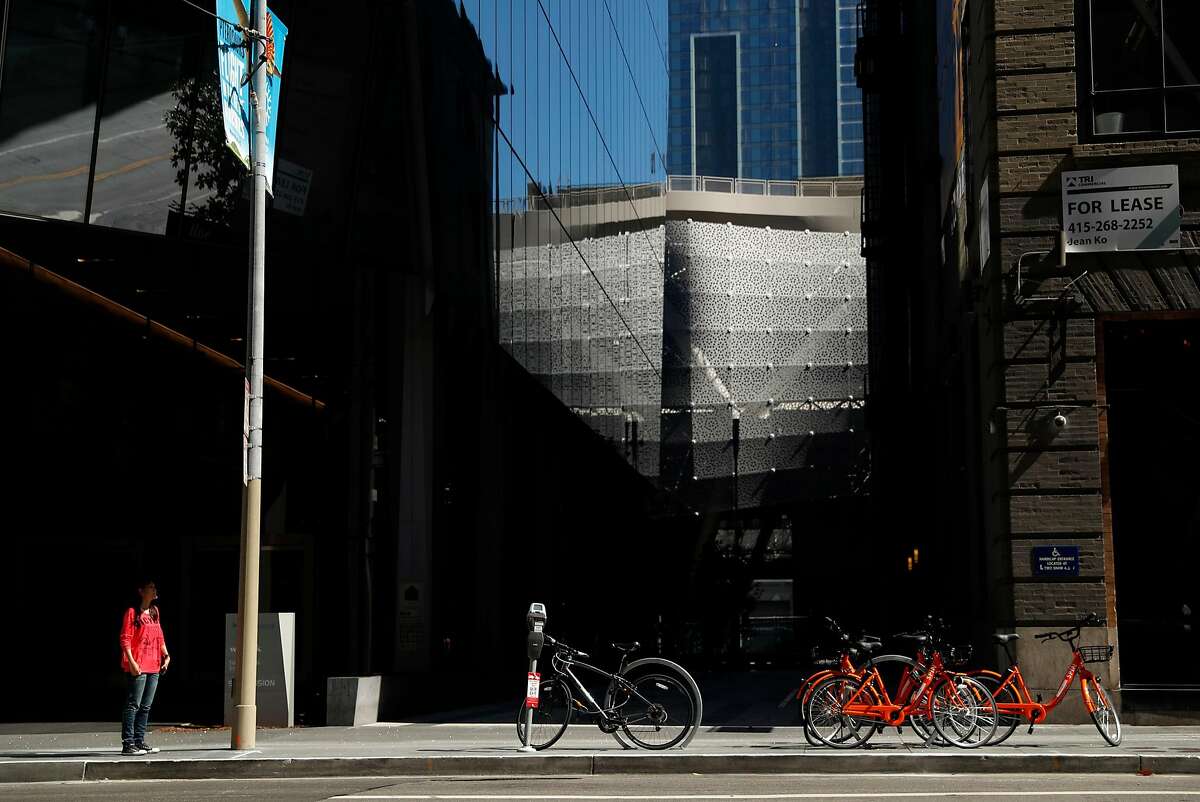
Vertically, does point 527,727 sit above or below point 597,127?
below

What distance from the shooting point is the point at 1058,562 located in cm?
1764

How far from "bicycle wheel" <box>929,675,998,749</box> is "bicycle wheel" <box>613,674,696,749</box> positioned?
7.73 feet

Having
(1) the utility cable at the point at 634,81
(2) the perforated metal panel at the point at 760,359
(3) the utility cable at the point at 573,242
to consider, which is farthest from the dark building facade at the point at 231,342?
(2) the perforated metal panel at the point at 760,359

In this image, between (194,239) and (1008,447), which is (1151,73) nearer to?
(1008,447)

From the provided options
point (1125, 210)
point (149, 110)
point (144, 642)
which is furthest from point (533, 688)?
point (149, 110)

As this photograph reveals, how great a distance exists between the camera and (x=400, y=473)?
21.4 m

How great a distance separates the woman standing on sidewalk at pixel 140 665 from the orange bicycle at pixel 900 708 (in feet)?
20.9

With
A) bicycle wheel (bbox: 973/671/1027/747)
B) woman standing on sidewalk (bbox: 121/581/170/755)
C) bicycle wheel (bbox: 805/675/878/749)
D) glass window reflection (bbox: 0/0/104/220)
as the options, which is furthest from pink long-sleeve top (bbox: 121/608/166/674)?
bicycle wheel (bbox: 973/671/1027/747)

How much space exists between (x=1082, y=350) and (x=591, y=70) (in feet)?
70.3

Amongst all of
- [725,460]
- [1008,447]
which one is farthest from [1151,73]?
[725,460]

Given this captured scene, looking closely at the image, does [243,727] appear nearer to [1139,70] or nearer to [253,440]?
[253,440]

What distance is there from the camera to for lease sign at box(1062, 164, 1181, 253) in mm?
17797

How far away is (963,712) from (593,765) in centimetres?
365

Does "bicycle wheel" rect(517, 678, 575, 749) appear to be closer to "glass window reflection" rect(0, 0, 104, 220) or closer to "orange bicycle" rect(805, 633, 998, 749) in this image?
"orange bicycle" rect(805, 633, 998, 749)
